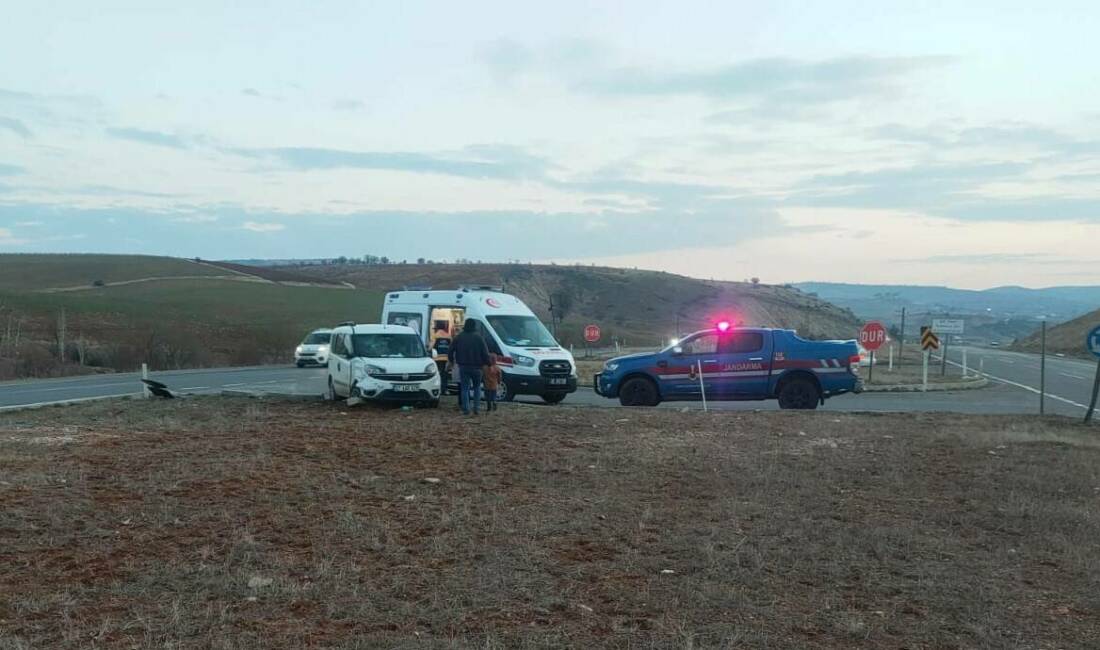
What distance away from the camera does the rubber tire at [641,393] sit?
20.0m

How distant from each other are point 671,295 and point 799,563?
132 meters

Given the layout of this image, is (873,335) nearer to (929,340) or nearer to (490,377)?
(929,340)

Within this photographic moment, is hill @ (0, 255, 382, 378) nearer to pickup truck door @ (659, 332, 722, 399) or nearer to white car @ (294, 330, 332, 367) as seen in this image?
white car @ (294, 330, 332, 367)

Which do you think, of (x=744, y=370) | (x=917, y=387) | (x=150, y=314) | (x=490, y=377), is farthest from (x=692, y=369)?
(x=150, y=314)

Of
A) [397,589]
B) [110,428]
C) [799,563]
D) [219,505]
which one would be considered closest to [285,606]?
[397,589]

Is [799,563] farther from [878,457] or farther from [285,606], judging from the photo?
[878,457]

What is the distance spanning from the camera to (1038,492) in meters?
10.0

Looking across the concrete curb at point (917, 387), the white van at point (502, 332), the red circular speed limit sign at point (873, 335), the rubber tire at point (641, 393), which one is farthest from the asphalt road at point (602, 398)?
the red circular speed limit sign at point (873, 335)

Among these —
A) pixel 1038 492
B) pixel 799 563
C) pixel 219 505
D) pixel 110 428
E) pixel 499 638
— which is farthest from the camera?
pixel 110 428

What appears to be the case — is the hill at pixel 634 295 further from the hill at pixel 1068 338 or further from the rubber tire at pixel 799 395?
the rubber tire at pixel 799 395

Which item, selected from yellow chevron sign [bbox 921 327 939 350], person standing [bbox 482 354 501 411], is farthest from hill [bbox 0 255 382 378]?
yellow chevron sign [bbox 921 327 939 350]

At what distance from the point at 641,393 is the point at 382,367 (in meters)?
5.63

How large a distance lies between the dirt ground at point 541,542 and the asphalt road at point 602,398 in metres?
8.37

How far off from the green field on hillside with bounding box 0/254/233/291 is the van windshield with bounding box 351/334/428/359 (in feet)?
256
